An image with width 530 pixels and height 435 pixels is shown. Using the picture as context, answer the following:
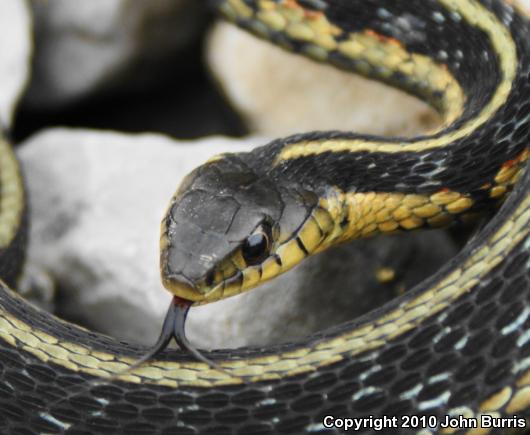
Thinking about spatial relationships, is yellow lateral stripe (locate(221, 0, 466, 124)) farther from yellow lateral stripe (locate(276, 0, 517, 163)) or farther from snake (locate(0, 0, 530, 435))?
yellow lateral stripe (locate(276, 0, 517, 163))

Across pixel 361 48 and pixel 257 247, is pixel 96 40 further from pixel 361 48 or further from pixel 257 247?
pixel 257 247

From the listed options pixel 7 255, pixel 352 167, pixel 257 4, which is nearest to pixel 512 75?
pixel 352 167

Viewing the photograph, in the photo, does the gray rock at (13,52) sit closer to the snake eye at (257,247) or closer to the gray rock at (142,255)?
the gray rock at (142,255)

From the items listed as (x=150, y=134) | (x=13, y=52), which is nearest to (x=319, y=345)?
(x=150, y=134)

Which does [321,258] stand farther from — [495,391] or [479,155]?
[495,391]

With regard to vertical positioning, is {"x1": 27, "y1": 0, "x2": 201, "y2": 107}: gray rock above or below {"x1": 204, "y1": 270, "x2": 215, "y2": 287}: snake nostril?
above

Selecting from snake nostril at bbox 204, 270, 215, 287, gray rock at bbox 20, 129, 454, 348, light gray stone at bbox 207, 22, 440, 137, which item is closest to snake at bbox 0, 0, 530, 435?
snake nostril at bbox 204, 270, 215, 287
